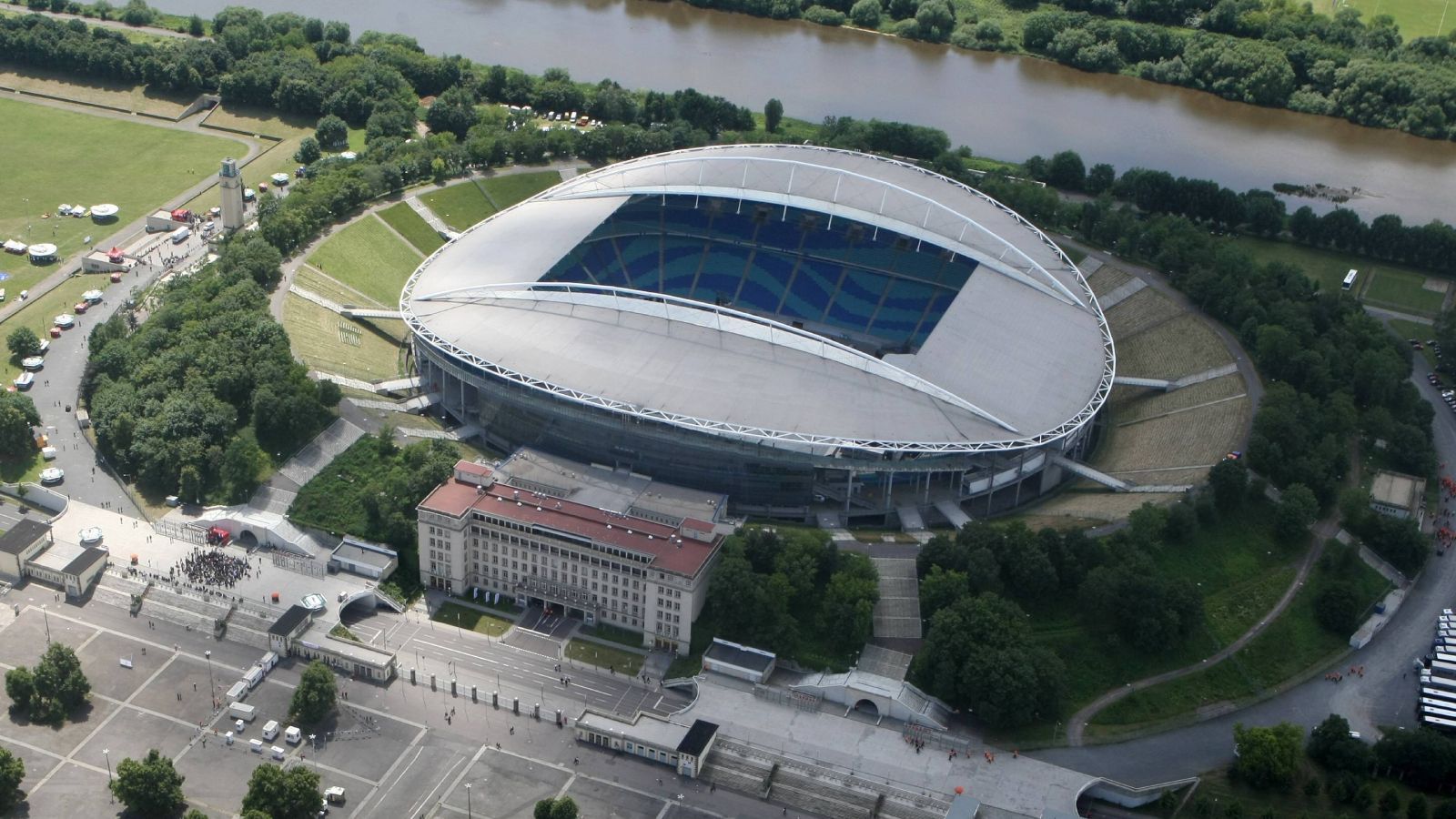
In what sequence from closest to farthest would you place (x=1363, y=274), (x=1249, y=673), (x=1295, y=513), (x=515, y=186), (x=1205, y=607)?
(x=1249, y=673)
(x=1205, y=607)
(x=1295, y=513)
(x=1363, y=274)
(x=515, y=186)

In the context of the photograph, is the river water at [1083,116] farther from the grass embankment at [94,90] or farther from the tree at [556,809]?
the tree at [556,809]

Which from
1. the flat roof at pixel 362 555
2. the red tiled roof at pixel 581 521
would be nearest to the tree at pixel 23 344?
the flat roof at pixel 362 555

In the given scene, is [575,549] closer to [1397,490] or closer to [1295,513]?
[1295,513]

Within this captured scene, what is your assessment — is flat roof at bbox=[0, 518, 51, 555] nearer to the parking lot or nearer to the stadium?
the parking lot

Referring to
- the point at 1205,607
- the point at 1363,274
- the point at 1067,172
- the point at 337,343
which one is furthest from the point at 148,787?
the point at 1363,274

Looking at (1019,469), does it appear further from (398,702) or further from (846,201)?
(398,702)

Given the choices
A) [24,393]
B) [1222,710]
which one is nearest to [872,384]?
[1222,710]
